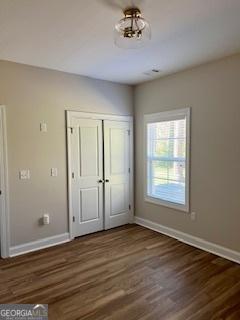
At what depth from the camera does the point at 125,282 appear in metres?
2.64

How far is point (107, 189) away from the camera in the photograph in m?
4.27

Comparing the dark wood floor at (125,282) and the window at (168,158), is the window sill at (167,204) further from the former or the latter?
the dark wood floor at (125,282)

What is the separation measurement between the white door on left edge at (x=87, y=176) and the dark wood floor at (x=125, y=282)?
1.52 feet

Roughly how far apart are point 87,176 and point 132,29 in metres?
2.50

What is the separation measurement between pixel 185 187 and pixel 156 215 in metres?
0.87

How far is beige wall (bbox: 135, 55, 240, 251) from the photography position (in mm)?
3055

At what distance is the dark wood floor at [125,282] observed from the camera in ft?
7.15

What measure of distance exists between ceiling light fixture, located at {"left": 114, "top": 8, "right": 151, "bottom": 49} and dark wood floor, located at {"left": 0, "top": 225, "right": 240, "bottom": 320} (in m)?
2.47

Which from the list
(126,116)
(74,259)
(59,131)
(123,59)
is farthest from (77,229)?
(123,59)

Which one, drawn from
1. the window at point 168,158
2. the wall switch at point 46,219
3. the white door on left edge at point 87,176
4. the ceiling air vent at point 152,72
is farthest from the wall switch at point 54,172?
the ceiling air vent at point 152,72

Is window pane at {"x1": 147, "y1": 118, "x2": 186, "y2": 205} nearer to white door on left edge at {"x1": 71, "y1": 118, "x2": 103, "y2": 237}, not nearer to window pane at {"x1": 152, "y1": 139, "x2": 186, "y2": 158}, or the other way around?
window pane at {"x1": 152, "y1": 139, "x2": 186, "y2": 158}

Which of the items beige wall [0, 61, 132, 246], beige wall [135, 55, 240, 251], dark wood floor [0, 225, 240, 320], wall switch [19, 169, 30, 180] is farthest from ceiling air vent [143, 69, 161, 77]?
dark wood floor [0, 225, 240, 320]

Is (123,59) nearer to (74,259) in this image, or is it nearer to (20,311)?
(74,259)

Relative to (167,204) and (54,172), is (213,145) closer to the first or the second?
(167,204)
